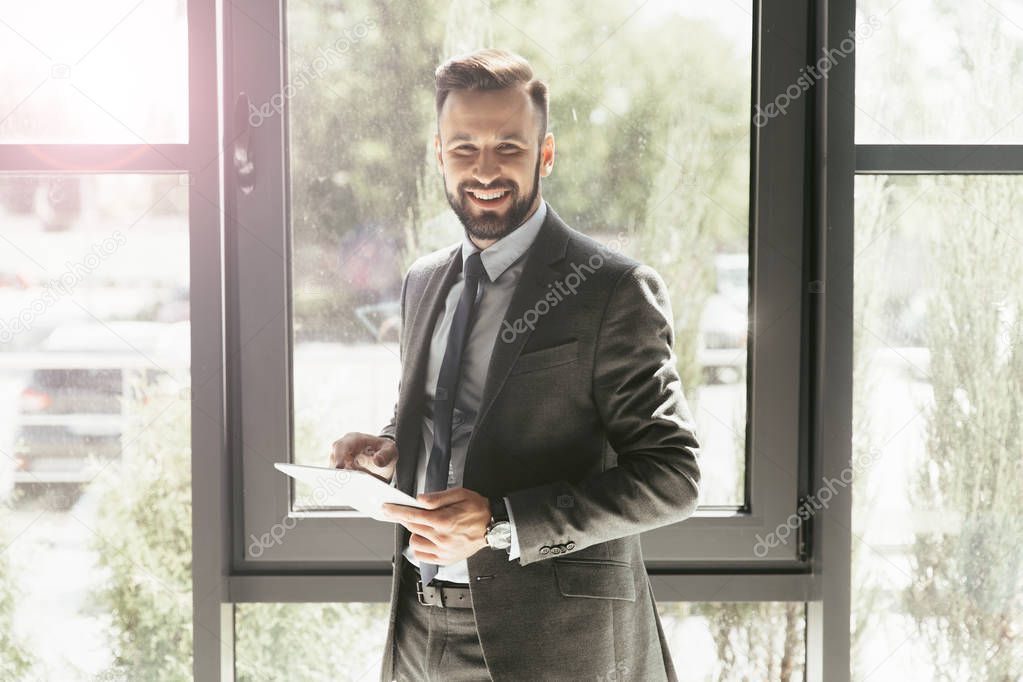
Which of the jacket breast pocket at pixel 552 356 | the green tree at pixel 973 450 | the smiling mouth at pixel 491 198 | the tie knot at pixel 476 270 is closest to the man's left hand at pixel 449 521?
the jacket breast pocket at pixel 552 356

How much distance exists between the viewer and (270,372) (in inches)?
76.4

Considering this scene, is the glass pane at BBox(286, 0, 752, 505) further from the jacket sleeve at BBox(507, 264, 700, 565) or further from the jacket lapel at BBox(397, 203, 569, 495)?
the jacket sleeve at BBox(507, 264, 700, 565)

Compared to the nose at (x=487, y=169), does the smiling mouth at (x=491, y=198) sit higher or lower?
lower

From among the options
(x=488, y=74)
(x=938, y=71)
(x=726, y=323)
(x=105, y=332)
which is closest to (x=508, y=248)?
(x=488, y=74)

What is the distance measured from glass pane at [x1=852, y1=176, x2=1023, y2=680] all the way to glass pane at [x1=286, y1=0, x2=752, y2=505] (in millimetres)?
312

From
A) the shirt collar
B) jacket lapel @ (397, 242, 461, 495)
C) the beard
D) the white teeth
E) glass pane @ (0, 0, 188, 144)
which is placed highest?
glass pane @ (0, 0, 188, 144)

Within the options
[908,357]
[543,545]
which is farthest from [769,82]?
[543,545]

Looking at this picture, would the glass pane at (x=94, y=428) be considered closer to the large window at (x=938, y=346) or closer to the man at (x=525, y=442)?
the man at (x=525, y=442)

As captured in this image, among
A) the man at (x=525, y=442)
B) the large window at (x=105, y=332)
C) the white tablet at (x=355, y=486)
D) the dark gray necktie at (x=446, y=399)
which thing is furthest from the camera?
the large window at (x=105, y=332)

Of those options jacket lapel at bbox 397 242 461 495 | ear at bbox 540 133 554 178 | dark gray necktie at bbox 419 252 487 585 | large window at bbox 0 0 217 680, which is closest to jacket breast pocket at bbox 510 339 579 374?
dark gray necktie at bbox 419 252 487 585

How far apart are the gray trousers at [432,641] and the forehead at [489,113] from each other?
716mm

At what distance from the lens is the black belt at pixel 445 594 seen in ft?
4.44

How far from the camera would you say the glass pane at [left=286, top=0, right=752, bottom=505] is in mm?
1922

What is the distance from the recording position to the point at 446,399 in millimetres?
1367
